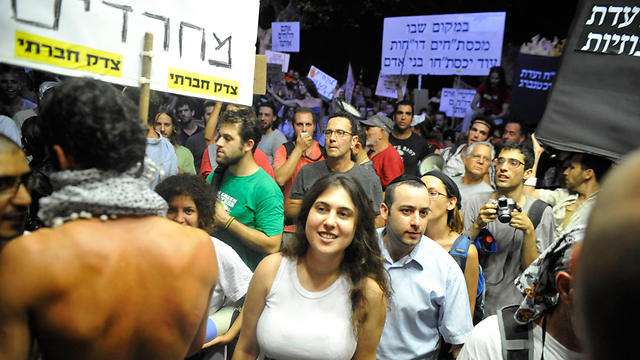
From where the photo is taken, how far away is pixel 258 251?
354 centimetres

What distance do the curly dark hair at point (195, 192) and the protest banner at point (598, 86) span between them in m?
2.13

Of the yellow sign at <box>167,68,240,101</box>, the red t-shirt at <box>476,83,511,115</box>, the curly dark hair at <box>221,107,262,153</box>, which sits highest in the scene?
the red t-shirt at <box>476,83,511,115</box>

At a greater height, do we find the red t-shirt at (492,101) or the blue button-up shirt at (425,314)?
the red t-shirt at (492,101)

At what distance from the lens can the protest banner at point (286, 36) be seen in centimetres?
1176

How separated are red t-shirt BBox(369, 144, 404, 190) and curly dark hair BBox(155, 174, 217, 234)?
3.12 m

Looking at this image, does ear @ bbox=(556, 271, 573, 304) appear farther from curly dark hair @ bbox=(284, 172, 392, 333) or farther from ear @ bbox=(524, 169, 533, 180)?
ear @ bbox=(524, 169, 533, 180)

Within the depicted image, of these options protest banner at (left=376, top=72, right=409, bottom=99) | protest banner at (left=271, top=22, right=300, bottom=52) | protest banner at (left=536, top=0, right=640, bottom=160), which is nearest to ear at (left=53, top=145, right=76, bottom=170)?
protest banner at (left=536, top=0, right=640, bottom=160)

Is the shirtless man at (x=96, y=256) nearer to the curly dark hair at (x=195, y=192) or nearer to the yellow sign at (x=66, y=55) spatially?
the yellow sign at (x=66, y=55)

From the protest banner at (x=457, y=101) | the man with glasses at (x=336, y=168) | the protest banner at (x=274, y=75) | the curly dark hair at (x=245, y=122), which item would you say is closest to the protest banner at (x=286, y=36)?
the protest banner at (x=274, y=75)

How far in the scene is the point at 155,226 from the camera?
1504 mm

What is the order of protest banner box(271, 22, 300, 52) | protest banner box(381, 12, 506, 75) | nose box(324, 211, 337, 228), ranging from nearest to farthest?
nose box(324, 211, 337, 228), protest banner box(381, 12, 506, 75), protest banner box(271, 22, 300, 52)

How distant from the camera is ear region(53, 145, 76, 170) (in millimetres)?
1381

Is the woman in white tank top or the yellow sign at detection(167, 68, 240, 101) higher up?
the yellow sign at detection(167, 68, 240, 101)

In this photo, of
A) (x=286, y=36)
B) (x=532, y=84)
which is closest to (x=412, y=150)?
(x=532, y=84)
